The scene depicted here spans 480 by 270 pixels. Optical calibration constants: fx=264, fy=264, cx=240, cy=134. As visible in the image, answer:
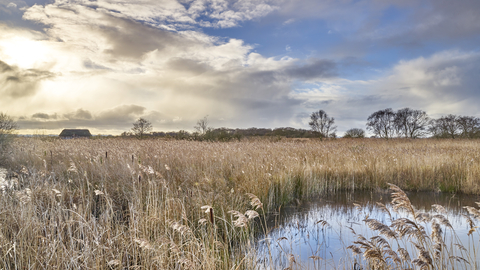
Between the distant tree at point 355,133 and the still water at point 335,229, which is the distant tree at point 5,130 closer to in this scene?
the still water at point 335,229

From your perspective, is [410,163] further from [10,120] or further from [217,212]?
[10,120]

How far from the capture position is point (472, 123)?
28.2 metres

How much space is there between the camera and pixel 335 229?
16.6ft

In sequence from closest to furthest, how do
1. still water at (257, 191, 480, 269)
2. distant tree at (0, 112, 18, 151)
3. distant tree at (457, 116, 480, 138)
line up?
1. still water at (257, 191, 480, 269)
2. distant tree at (0, 112, 18, 151)
3. distant tree at (457, 116, 480, 138)

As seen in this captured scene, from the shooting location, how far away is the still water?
364 cm

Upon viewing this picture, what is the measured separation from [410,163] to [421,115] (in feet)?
87.7

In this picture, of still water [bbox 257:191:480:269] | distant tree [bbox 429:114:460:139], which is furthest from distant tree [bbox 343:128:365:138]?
still water [bbox 257:191:480:269]

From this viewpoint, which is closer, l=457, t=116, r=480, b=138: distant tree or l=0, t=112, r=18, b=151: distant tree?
l=0, t=112, r=18, b=151: distant tree

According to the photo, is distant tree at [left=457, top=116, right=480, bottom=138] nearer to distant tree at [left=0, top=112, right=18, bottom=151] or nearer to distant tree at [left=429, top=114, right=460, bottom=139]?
distant tree at [left=429, top=114, right=460, bottom=139]

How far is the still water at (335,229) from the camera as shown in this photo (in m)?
3.64

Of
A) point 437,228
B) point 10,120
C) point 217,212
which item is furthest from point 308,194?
point 10,120

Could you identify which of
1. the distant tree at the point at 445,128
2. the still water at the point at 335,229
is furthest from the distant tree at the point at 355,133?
the still water at the point at 335,229

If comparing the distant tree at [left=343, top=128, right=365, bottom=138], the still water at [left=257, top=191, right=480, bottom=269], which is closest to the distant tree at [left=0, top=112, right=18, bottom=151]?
the still water at [left=257, top=191, right=480, bottom=269]

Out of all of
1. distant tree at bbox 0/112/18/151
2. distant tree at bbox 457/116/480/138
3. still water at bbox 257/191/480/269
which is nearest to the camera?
still water at bbox 257/191/480/269
